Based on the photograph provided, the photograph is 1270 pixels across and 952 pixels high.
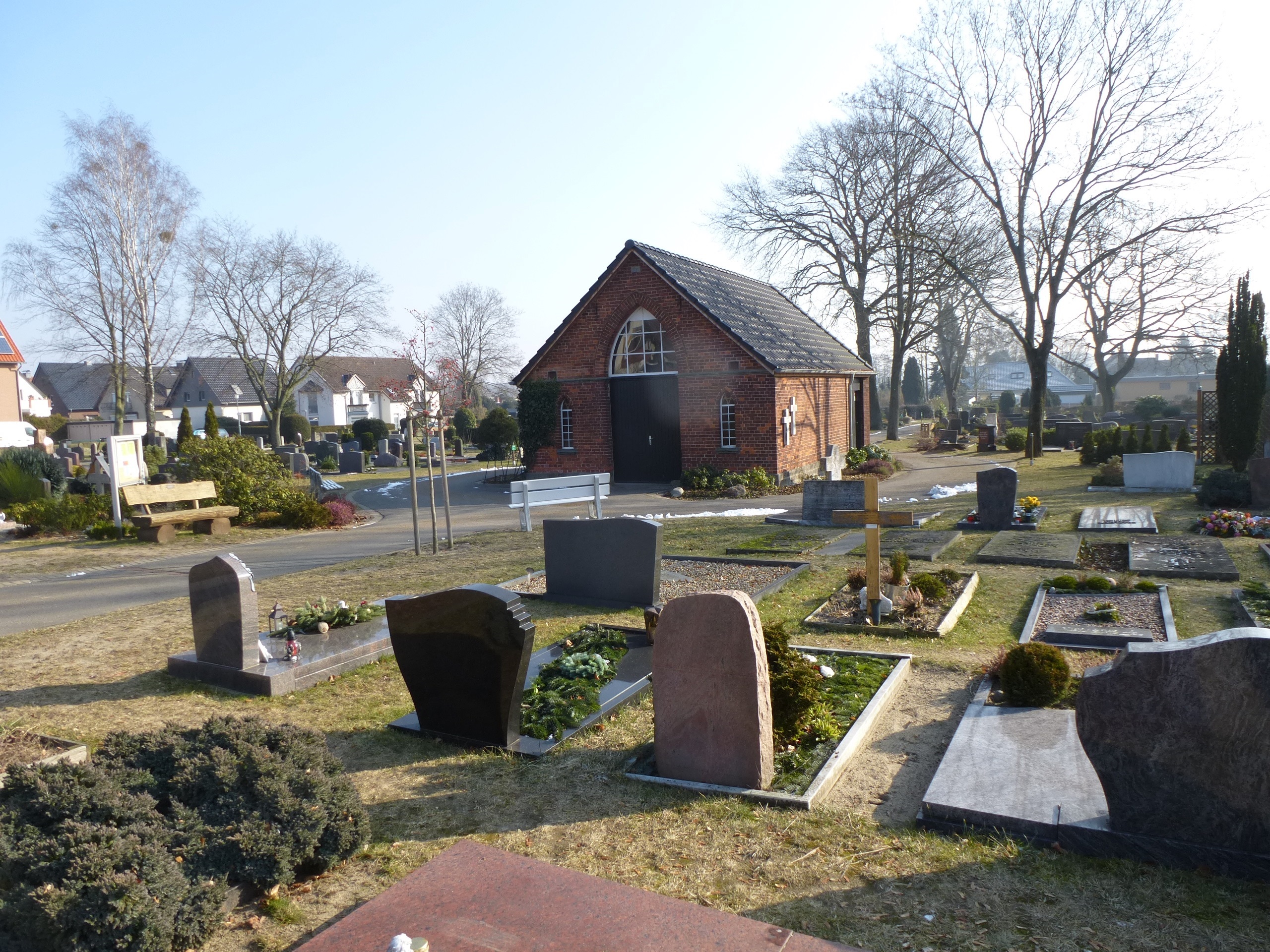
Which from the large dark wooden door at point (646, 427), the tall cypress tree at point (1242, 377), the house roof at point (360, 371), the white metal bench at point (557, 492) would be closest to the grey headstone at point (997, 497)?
the white metal bench at point (557, 492)

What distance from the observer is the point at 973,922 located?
351cm

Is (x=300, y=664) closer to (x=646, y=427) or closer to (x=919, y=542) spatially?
(x=919, y=542)

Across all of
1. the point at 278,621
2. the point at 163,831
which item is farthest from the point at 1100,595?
the point at 163,831

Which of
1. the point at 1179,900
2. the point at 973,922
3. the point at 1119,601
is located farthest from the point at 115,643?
the point at 1119,601

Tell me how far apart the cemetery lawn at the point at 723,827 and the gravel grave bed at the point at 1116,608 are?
0.26m

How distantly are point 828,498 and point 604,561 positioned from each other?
6.59m

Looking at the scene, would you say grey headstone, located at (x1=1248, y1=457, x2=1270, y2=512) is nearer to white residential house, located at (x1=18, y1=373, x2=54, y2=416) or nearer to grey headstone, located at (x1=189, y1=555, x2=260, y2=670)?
grey headstone, located at (x1=189, y1=555, x2=260, y2=670)

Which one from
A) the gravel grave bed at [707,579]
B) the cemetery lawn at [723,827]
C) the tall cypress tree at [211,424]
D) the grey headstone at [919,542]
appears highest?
the tall cypress tree at [211,424]

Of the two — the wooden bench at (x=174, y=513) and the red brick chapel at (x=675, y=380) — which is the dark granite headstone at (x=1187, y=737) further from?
the red brick chapel at (x=675, y=380)

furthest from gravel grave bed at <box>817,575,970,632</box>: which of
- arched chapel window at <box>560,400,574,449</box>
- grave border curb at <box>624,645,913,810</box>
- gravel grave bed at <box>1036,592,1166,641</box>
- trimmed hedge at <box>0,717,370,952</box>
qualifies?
arched chapel window at <box>560,400,574,449</box>

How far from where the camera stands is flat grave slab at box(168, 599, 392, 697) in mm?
6910

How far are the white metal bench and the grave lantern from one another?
23.5ft

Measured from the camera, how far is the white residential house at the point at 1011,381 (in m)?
98.6

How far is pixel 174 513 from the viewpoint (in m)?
16.0
